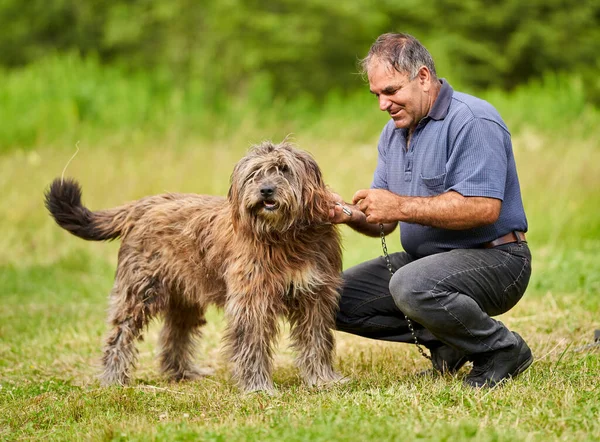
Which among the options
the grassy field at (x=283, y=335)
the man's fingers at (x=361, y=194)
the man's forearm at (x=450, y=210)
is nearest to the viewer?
the grassy field at (x=283, y=335)

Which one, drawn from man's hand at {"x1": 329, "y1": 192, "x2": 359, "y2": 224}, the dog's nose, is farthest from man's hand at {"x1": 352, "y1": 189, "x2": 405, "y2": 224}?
the dog's nose

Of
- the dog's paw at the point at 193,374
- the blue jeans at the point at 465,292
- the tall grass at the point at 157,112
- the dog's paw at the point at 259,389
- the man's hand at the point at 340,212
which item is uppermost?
the tall grass at the point at 157,112

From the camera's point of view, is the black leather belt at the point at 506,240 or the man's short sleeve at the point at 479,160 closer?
the man's short sleeve at the point at 479,160

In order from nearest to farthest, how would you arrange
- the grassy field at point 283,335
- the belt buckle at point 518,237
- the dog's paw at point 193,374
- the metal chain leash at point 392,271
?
the grassy field at point 283,335
the belt buckle at point 518,237
the metal chain leash at point 392,271
the dog's paw at point 193,374

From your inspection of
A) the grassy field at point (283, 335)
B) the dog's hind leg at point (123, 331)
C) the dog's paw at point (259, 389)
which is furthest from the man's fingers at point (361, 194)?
the dog's hind leg at point (123, 331)

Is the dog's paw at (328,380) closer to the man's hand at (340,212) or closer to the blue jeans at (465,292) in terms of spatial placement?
the blue jeans at (465,292)

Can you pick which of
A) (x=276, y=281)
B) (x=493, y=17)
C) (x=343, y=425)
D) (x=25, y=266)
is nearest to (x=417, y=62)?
(x=276, y=281)

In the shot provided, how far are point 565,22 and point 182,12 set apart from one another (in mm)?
11170

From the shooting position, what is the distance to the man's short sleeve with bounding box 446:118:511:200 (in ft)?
15.3

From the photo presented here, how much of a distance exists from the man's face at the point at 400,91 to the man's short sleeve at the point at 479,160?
1.13 ft

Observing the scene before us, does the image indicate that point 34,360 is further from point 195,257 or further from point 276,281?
point 276,281

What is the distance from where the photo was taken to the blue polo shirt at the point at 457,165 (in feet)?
15.5

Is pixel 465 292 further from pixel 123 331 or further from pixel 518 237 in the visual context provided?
pixel 123 331

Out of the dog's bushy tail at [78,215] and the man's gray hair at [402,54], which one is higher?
the man's gray hair at [402,54]
